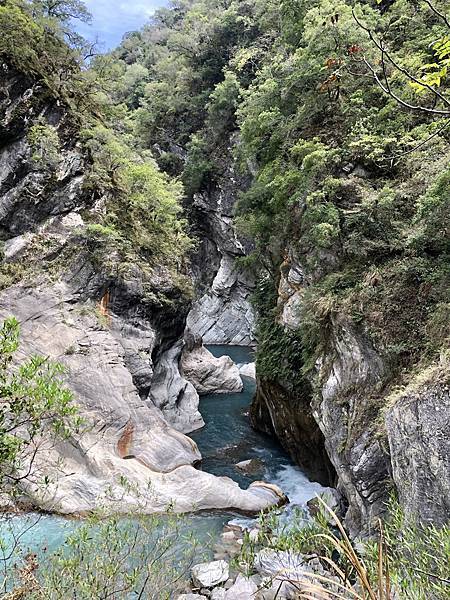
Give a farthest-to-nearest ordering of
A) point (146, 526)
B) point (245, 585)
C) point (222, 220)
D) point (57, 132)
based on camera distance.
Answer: point (222, 220) < point (57, 132) < point (245, 585) < point (146, 526)

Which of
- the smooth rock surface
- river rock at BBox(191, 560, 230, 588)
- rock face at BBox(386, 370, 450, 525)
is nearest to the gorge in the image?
rock face at BBox(386, 370, 450, 525)

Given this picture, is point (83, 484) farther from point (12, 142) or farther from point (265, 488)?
point (12, 142)

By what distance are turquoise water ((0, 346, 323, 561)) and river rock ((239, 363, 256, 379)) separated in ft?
15.2

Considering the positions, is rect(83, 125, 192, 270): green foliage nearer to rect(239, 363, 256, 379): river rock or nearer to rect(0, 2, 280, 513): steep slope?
rect(0, 2, 280, 513): steep slope

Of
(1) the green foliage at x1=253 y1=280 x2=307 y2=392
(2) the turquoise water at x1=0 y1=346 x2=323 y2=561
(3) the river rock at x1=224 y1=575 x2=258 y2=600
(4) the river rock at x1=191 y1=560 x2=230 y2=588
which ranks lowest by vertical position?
(2) the turquoise water at x1=0 y1=346 x2=323 y2=561

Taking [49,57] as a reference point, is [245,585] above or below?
below

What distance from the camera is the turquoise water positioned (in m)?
8.12

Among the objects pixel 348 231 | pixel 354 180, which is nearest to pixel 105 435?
pixel 348 231

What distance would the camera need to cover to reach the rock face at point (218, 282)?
1300 inches

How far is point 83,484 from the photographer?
9609 millimetres

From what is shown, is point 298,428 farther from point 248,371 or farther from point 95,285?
point 248,371

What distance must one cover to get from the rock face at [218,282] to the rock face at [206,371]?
1044 centimetres

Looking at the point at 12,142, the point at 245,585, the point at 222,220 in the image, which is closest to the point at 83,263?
the point at 12,142

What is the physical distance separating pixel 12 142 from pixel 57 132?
5.13ft
